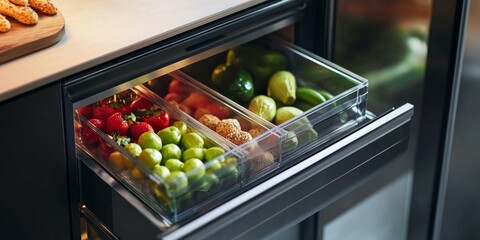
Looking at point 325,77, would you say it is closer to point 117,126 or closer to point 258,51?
point 258,51

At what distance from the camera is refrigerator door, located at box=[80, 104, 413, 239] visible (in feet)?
5.20

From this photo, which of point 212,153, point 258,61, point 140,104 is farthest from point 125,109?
point 258,61

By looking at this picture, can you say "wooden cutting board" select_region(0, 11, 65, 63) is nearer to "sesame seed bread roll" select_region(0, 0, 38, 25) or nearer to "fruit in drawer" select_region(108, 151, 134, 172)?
"sesame seed bread roll" select_region(0, 0, 38, 25)

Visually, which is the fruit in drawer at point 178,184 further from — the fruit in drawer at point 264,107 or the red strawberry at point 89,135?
the fruit in drawer at point 264,107

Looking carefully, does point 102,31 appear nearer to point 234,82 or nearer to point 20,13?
point 20,13

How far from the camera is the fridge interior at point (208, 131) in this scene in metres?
1.62

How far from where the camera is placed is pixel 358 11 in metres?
2.09

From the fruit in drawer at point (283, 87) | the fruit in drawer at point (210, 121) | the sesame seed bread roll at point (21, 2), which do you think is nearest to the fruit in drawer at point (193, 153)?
the fruit in drawer at point (210, 121)

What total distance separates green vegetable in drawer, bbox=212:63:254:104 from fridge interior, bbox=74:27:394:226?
0.04 ft

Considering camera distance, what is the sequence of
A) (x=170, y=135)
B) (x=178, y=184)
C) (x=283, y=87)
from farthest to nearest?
(x=283, y=87) < (x=170, y=135) < (x=178, y=184)

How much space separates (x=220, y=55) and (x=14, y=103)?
0.69 m

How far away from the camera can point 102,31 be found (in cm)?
178

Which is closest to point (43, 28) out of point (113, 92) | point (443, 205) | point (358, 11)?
point (113, 92)

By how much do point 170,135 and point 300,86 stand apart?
42 cm
